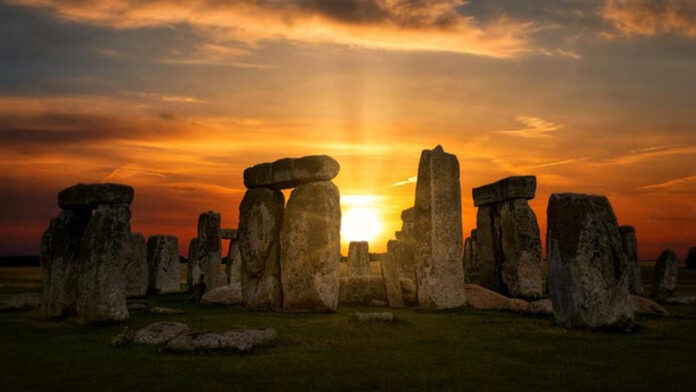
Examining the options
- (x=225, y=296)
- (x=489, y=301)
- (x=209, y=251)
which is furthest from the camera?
(x=209, y=251)

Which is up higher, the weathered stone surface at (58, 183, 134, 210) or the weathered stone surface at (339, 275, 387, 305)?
the weathered stone surface at (58, 183, 134, 210)

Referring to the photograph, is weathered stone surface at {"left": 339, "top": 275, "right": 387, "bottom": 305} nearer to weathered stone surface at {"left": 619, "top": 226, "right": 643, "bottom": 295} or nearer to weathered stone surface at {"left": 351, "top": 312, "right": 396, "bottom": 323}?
weathered stone surface at {"left": 351, "top": 312, "right": 396, "bottom": 323}

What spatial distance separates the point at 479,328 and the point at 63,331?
27.1ft

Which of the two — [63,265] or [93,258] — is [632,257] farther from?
[63,265]

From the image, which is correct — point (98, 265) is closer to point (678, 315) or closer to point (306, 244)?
point (306, 244)

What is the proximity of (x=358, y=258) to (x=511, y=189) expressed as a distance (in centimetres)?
1081

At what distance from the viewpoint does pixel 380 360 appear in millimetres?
8547

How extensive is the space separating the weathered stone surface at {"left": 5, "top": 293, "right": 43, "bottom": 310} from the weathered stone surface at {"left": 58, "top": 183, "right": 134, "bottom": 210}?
14.7 feet

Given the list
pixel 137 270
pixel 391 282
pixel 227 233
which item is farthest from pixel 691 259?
pixel 137 270

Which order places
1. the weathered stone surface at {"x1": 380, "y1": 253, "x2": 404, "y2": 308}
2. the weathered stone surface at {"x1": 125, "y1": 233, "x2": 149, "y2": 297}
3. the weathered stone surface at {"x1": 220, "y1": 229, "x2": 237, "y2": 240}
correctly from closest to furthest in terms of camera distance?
the weathered stone surface at {"x1": 380, "y1": 253, "x2": 404, "y2": 308} → the weathered stone surface at {"x1": 125, "y1": 233, "x2": 149, "y2": 297} → the weathered stone surface at {"x1": 220, "y1": 229, "x2": 237, "y2": 240}

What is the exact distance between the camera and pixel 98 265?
12844 millimetres

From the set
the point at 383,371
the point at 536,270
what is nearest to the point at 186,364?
the point at 383,371

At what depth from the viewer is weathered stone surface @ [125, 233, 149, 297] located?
22875 mm

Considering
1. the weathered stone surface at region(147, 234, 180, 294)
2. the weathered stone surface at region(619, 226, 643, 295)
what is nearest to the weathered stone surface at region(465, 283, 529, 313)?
the weathered stone surface at region(619, 226, 643, 295)
